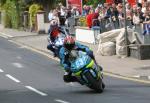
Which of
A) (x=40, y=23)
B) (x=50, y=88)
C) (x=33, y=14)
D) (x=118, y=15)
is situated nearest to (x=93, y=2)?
(x=33, y=14)

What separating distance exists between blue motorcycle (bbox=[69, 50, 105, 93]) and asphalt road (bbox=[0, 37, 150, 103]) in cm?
25

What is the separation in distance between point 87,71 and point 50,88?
1977mm

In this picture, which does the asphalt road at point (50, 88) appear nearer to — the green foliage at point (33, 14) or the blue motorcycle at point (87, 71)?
the blue motorcycle at point (87, 71)

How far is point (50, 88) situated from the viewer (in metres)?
17.3

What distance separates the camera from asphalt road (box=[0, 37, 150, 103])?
1475cm

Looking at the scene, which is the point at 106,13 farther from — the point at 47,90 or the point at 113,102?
the point at 113,102

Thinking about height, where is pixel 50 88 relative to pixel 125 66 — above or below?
above

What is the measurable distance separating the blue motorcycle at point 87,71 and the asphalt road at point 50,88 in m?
0.25

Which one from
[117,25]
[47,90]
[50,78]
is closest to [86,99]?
[47,90]

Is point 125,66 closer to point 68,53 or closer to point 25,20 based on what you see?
point 68,53

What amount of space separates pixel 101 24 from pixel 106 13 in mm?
770

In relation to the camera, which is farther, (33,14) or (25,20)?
(25,20)

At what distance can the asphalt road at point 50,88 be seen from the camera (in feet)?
48.4

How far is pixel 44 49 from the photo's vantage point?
3092 cm
